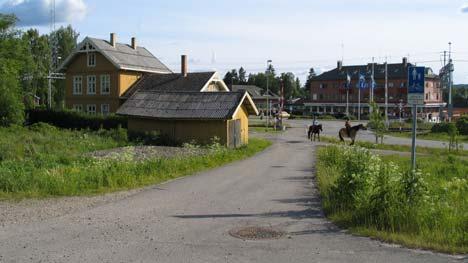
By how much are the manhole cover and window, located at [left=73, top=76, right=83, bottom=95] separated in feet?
156

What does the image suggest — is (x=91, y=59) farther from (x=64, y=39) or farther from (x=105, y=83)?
(x=64, y=39)

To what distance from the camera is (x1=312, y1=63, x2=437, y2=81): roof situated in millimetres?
109562

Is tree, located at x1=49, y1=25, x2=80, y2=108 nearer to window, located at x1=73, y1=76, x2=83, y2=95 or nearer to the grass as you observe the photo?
window, located at x1=73, y1=76, x2=83, y2=95

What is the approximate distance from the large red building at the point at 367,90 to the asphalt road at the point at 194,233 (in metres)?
92.0

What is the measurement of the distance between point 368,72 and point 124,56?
6889cm

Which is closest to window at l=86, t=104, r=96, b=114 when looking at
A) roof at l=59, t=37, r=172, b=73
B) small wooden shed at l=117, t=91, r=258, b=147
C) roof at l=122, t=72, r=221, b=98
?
roof at l=122, t=72, r=221, b=98

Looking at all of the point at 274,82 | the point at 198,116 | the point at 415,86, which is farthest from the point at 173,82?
the point at 274,82

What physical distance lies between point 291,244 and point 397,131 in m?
60.8

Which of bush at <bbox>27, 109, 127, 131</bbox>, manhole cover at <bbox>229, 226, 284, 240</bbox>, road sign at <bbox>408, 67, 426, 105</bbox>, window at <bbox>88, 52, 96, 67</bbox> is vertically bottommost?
manhole cover at <bbox>229, 226, 284, 240</bbox>

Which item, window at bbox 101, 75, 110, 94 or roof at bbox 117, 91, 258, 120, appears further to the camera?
window at bbox 101, 75, 110, 94

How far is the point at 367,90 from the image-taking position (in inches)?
4397

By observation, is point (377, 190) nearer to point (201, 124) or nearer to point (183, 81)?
point (201, 124)

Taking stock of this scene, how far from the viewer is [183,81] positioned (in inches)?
1955

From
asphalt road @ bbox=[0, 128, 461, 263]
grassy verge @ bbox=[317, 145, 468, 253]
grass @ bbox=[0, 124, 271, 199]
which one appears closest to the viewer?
asphalt road @ bbox=[0, 128, 461, 263]
